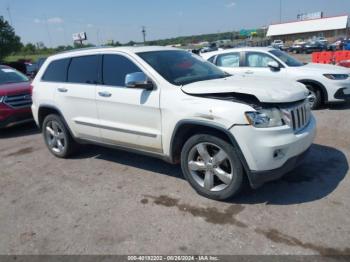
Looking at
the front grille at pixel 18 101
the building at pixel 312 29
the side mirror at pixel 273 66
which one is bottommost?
the front grille at pixel 18 101

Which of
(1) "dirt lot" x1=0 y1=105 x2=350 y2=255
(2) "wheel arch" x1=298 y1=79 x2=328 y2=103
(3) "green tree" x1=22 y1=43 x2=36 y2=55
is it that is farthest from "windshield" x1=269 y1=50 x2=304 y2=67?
(3) "green tree" x1=22 y1=43 x2=36 y2=55

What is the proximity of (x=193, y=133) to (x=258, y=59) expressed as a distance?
573cm

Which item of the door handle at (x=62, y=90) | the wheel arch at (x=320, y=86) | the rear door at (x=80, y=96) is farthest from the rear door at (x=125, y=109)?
the wheel arch at (x=320, y=86)

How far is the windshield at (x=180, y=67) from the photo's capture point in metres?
4.19

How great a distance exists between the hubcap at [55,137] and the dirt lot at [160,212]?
0.52 meters

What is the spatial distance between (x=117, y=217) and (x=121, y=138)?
127cm

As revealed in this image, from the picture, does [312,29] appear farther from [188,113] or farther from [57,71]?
[188,113]

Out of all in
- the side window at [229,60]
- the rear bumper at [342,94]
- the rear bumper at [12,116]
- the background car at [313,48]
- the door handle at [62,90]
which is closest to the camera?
the door handle at [62,90]

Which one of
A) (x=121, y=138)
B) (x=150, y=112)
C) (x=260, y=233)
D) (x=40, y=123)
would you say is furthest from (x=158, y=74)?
(x=40, y=123)

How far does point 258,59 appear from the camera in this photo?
Answer: 8867mm

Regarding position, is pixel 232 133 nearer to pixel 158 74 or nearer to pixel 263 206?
pixel 263 206

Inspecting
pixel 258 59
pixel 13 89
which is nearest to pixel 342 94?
pixel 258 59

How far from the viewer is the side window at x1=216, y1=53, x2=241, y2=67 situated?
916 cm

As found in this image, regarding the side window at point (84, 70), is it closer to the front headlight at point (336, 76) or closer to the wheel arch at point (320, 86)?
the wheel arch at point (320, 86)
